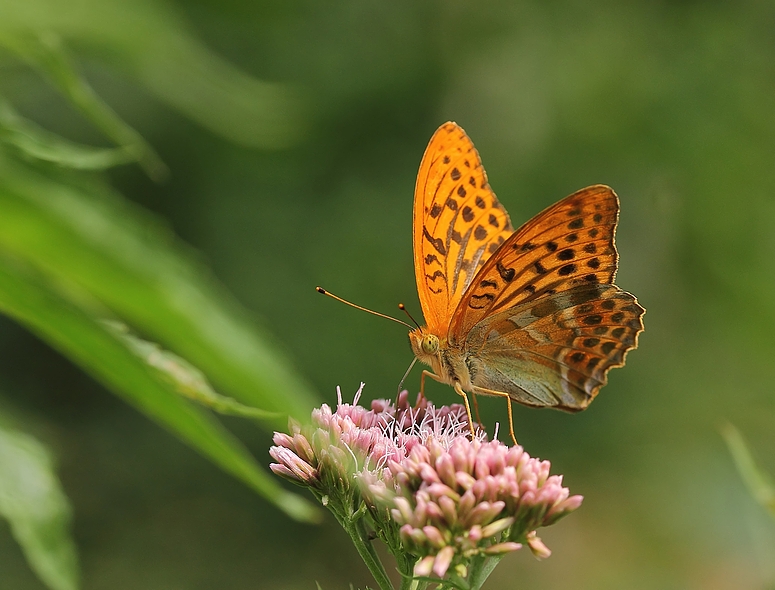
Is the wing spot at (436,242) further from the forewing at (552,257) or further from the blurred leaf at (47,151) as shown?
the blurred leaf at (47,151)

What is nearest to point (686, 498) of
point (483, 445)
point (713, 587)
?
point (713, 587)

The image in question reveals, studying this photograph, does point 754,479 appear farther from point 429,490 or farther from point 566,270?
point 566,270

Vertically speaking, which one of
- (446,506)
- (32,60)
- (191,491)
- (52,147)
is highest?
(32,60)

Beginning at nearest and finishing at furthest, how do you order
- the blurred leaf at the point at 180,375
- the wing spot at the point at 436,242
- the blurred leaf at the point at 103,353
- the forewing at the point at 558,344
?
1. the blurred leaf at the point at 103,353
2. the blurred leaf at the point at 180,375
3. the forewing at the point at 558,344
4. the wing spot at the point at 436,242

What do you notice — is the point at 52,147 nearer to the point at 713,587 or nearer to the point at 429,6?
the point at 429,6

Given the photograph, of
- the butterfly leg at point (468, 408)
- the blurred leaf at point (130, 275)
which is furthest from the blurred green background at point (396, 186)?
the blurred leaf at point (130, 275)

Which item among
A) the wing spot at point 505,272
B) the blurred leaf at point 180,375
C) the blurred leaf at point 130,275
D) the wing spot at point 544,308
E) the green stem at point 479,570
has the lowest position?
the green stem at point 479,570

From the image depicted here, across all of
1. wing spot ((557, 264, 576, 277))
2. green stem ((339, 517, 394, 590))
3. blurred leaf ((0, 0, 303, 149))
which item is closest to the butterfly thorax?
wing spot ((557, 264, 576, 277))
